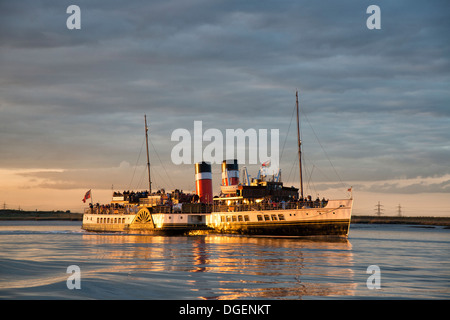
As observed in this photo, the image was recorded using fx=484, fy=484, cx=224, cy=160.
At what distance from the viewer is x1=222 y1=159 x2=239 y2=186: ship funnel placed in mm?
89938

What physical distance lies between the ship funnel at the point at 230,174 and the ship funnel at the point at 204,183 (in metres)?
2.80

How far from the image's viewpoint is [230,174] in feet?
295

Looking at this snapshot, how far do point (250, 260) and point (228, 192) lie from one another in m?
48.6

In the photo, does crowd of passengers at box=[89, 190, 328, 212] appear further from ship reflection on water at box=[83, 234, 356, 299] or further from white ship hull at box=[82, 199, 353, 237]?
ship reflection on water at box=[83, 234, 356, 299]

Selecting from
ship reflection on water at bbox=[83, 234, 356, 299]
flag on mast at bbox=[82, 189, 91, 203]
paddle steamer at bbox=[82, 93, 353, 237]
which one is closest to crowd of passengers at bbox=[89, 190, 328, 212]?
paddle steamer at bbox=[82, 93, 353, 237]

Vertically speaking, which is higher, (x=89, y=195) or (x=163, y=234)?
(x=89, y=195)

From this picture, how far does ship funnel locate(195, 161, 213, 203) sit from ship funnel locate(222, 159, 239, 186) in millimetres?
2795

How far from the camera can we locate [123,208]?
3775 inches

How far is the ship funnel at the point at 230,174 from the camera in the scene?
295ft

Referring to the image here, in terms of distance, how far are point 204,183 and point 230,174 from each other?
5.13m

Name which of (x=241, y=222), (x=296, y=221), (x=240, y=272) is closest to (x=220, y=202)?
(x=241, y=222)
